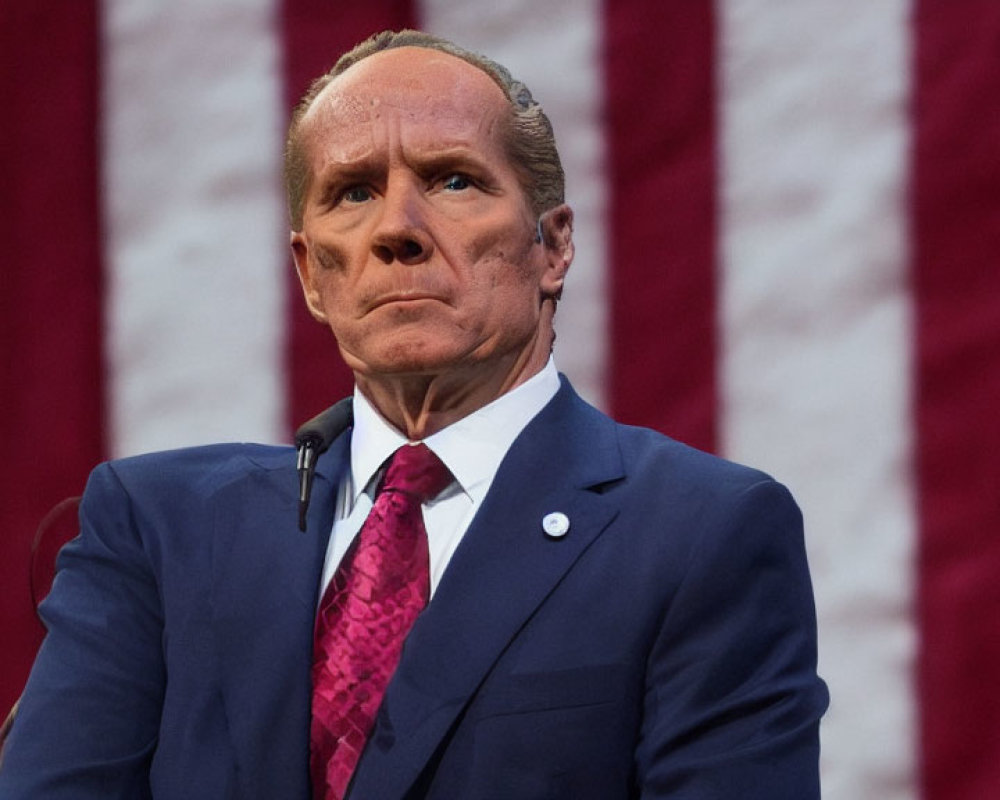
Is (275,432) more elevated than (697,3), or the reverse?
(697,3)

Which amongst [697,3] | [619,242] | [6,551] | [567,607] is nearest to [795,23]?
[697,3]

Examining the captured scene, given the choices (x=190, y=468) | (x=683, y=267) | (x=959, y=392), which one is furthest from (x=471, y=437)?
(x=959, y=392)

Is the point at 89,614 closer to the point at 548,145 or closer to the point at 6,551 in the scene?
the point at 548,145

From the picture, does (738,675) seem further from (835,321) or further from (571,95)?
(571,95)

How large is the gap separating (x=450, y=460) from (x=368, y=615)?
0.45 ft

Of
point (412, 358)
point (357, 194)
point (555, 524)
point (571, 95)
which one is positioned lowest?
point (555, 524)

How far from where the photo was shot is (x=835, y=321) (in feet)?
5.79

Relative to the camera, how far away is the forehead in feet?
3.70

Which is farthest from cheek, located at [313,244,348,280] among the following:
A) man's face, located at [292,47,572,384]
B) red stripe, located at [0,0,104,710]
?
red stripe, located at [0,0,104,710]

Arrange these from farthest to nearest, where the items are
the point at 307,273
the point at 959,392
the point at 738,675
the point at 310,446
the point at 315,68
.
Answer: the point at 315,68, the point at 959,392, the point at 307,273, the point at 310,446, the point at 738,675

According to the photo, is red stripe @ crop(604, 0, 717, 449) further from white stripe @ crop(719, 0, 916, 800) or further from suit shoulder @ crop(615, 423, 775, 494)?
suit shoulder @ crop(615, 423, 775, 494)

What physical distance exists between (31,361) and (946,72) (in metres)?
1.14

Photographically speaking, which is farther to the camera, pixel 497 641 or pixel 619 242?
pixel 619 242

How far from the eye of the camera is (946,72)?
5.81 feet
